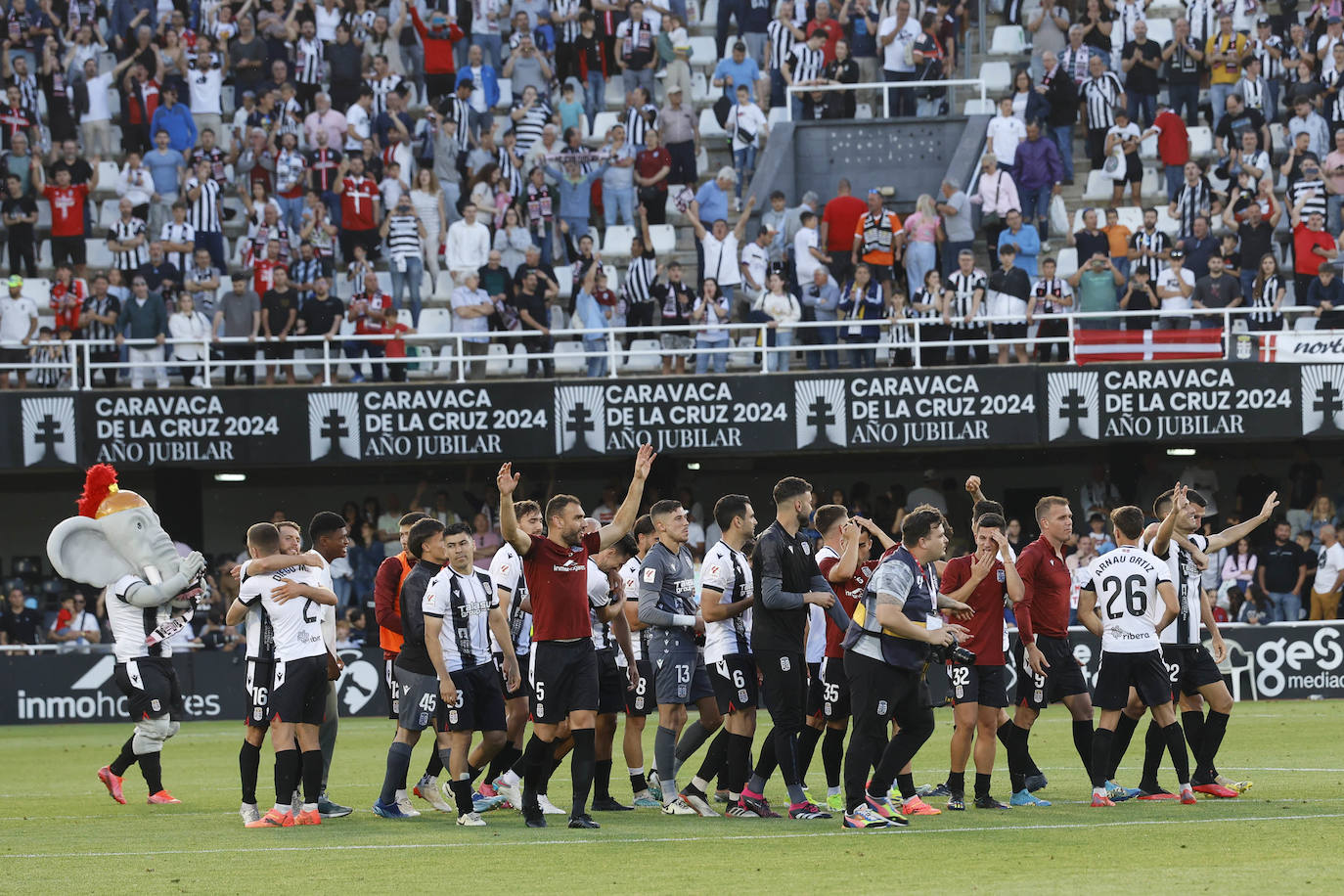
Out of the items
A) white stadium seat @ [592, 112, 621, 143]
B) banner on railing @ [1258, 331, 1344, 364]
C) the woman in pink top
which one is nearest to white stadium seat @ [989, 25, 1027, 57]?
the woman in pink top

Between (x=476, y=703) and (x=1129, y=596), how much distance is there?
14.3 ft

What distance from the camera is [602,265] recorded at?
26531 mm

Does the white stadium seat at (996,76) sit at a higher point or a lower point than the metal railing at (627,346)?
higher

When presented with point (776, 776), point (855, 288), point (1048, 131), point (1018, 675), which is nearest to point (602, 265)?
point (855, 288)

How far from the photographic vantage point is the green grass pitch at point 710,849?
9133mm

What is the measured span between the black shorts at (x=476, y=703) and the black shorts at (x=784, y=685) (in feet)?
6.15

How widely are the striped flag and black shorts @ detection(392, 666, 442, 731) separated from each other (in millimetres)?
14434

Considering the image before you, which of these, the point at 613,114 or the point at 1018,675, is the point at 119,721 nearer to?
the point at 613,114

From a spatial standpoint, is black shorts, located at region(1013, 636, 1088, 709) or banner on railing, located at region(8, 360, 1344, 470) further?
banner on railing, located at region(8, 360, 1344, 470)

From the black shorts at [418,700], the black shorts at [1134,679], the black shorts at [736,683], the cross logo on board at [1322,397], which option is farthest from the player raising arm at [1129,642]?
the cross logo on board at [1322,397]

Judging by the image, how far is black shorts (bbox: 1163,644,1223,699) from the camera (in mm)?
12461

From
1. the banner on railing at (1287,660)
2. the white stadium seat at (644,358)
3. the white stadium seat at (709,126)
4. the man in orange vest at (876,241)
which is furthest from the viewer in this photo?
the white stadium seat at (709,126)

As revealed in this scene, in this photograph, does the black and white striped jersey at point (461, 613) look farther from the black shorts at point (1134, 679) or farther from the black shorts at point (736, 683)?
the black shorts at point (1134, 679)

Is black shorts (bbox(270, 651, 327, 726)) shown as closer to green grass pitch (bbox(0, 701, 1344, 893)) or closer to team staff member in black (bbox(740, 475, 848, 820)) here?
green grass pitch (bbox(0, 701, 1344, 893))
